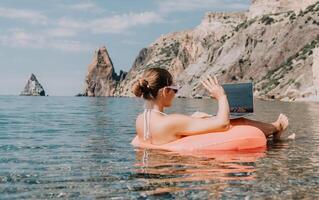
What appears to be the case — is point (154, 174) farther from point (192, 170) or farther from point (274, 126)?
point (274, 126)

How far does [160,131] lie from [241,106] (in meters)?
2.10

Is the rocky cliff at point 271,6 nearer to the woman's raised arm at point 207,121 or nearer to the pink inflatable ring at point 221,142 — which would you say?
the pink inflatable ring at point 221,142

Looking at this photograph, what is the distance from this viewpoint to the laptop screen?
440 inches

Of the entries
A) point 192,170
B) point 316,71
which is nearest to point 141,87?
point 192,170

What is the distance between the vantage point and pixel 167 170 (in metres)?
7.80

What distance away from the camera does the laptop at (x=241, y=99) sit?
1116cm

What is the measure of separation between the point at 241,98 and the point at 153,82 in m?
2.59

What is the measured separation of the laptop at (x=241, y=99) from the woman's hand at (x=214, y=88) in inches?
52.4

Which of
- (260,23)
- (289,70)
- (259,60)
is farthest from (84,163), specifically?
(260,23)

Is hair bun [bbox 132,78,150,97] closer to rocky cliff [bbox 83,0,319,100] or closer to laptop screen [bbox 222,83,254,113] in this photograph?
laptop screen [bbox 222,83,254,113]

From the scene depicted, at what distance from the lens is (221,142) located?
10344mm

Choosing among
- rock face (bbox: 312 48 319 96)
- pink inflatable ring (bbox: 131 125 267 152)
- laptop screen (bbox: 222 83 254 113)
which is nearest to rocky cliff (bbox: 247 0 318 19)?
rock face (bbox: 312 48 319 96)

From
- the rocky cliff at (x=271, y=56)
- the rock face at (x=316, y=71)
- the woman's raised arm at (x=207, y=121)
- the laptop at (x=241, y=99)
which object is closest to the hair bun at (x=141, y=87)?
the woman's raised arm at (x=207, y=121)

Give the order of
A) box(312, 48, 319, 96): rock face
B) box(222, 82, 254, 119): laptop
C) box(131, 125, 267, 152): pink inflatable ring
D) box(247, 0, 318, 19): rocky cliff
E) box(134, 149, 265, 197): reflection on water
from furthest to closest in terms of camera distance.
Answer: box(247, 0, 318, 19): rocky cliff → box(312, 48, 319, 96): rock face → box(222, 82, 254, 119): laptop → box(131, 125, 267, 152): pink inflatable ring → box(134, 149, 265, 197): reflection on water
